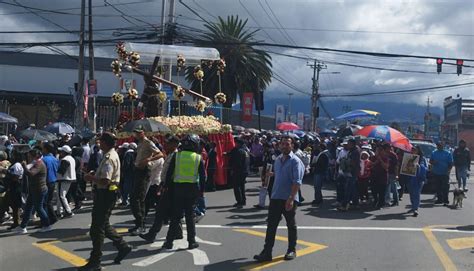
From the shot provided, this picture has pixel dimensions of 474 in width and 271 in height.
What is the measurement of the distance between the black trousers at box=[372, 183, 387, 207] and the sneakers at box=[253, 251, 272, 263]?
6.23 m

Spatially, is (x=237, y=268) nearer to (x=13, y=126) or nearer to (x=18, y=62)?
(x=13, y=126)

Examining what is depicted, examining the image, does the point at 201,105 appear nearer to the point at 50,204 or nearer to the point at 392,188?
the point at 392,188

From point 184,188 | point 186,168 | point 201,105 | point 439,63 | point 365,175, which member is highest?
point 439,63

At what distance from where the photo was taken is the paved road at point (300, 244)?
296 inches

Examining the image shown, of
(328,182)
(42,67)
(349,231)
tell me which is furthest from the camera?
(42,67)

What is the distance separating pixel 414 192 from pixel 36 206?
8284 millimetres

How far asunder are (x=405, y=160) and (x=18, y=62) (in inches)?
2107

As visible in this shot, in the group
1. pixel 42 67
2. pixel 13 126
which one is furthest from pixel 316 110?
pixel 13 126

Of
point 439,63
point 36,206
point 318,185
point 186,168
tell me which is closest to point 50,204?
point 36,206

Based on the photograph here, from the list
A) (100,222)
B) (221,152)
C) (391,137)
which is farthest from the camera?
(221,152)

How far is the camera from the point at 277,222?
306 inches

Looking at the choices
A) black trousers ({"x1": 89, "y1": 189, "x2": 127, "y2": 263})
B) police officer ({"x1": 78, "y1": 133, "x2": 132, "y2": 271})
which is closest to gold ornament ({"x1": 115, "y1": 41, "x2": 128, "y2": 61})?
police officer ({"x1": 78, "y1": 133, "x2": 132, "y2": 271})

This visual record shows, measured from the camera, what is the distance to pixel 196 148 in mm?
8891

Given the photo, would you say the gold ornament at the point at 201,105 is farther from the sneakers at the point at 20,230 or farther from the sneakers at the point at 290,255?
the sneakers at the point at 290,255
